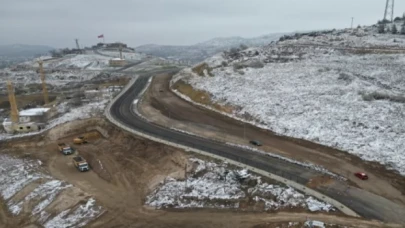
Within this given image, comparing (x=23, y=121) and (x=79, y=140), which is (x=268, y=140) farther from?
(x=23, y=121)

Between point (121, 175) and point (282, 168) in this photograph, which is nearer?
point (282, 168)

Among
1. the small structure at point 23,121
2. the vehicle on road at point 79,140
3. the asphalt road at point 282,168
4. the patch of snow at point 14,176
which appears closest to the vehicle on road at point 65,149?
the vehicle on road at point 79,140

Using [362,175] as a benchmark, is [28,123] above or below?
below

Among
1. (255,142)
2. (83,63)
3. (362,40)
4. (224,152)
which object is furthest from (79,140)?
(83,63)

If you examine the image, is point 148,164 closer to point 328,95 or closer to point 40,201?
point 40,201

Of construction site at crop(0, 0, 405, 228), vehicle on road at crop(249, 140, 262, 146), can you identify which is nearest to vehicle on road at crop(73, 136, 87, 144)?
construction site at crop(0, 0, 405, 228)

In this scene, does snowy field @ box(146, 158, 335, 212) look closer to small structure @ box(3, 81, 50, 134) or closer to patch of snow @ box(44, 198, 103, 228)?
patch of snow @ box(44, 198, 103, 228)
